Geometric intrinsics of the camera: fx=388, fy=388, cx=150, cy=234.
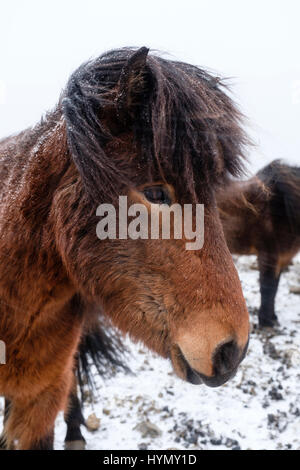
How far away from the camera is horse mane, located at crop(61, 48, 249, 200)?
1.45 m

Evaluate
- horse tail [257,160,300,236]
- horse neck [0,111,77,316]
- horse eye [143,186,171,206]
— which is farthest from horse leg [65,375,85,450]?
horse tail [257,160,300,236]

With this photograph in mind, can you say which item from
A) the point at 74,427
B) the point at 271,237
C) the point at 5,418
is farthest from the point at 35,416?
the point at 271,237

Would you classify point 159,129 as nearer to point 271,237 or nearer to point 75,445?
point 75,445

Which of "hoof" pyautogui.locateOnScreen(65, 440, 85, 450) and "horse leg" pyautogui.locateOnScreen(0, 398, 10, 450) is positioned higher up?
"horse leg" pyautogui.locateOnScreen(0, 398, 10, 450)

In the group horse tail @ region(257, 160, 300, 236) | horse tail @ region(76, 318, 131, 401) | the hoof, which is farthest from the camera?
horse tail @ region(257, 160, 300, 236)

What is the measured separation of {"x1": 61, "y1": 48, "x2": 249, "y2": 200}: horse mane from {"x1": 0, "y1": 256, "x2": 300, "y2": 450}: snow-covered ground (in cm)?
189

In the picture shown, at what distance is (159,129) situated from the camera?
143 cm

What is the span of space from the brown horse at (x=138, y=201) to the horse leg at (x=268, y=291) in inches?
159

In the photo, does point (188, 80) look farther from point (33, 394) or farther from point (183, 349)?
point (33, 394)

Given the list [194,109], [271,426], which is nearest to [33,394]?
[194,109]

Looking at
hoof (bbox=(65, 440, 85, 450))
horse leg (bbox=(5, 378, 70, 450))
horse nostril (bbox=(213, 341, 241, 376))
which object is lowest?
hoof (bbox=(65, 440, 85, 450))

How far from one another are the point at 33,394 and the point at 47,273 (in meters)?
0.95

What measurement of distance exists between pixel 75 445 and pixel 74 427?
0.44 ft

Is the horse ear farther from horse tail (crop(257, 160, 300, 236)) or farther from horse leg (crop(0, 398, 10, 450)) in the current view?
horse tail (crop(257, 160, 300, 236))
